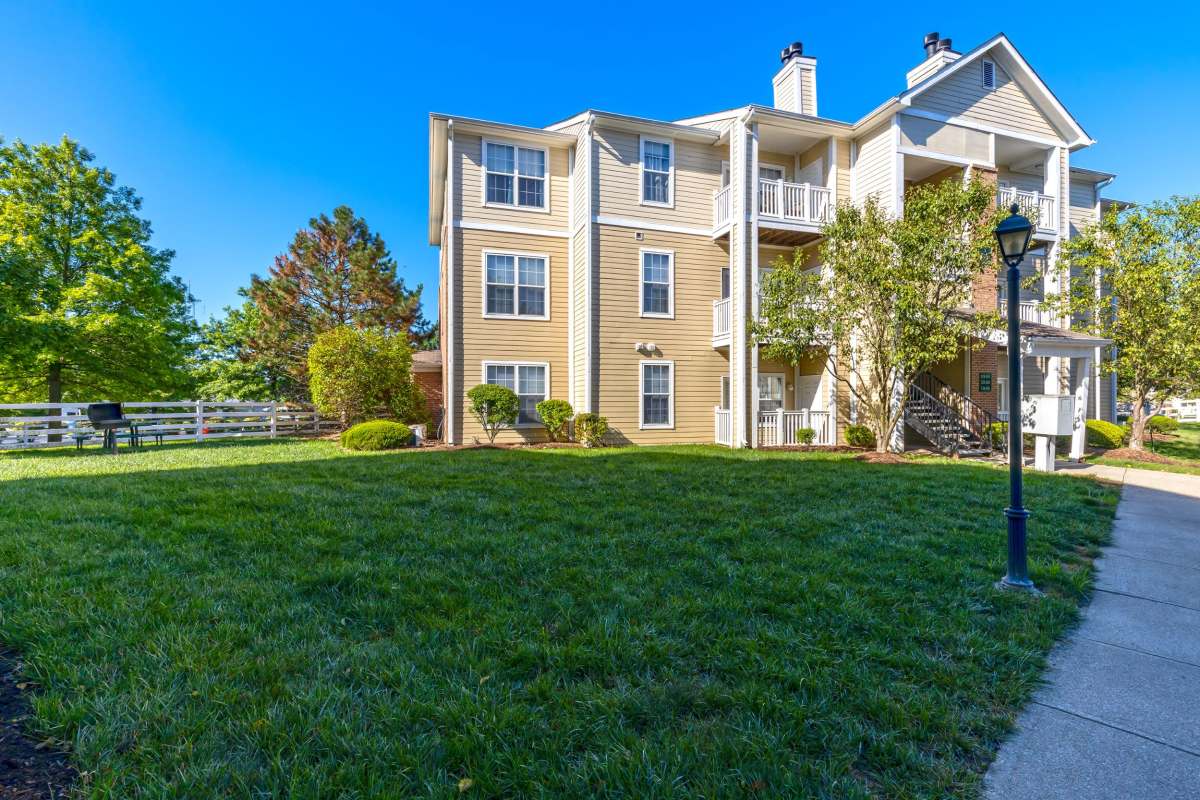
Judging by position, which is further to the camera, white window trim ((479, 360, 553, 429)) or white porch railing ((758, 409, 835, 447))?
white window trim ((479, 360, 553, 429))

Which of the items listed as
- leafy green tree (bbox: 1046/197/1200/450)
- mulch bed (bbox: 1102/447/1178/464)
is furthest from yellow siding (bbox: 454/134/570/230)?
mulch bed (bbox: 1102/447/1178/464)

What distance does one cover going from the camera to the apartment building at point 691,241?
1345 centimetres

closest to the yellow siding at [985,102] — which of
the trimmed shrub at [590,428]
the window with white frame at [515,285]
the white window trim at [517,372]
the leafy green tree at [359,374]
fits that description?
the window with white frame at [515,285]

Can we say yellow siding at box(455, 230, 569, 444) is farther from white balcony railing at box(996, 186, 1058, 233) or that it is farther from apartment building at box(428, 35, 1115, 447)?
white balcony railing at box(996, 186, 1058, 233)

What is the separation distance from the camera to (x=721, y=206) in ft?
47.6

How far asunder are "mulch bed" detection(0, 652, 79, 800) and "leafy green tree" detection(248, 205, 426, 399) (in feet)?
81.1

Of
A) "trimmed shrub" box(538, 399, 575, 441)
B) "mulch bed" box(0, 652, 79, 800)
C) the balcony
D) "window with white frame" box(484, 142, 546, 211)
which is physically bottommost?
"mulch bed" box(0, 652, 79, 800)

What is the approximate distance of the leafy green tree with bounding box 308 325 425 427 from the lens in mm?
15055

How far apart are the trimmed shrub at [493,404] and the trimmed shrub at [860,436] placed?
8.38m

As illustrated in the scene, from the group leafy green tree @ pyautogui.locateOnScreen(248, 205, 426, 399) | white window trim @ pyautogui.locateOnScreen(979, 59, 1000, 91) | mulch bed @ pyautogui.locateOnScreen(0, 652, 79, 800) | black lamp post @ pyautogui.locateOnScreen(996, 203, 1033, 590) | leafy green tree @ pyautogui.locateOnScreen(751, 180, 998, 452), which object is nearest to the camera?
mulch bed @ pyautogui.locateOnScreen(0, 652, 79, 800)

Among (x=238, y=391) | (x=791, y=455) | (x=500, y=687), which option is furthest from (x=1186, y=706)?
(x=238, y=391)

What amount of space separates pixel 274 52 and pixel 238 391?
15761mm

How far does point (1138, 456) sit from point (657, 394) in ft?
36.3

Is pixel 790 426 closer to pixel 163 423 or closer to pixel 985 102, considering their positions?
pixel 985 102
